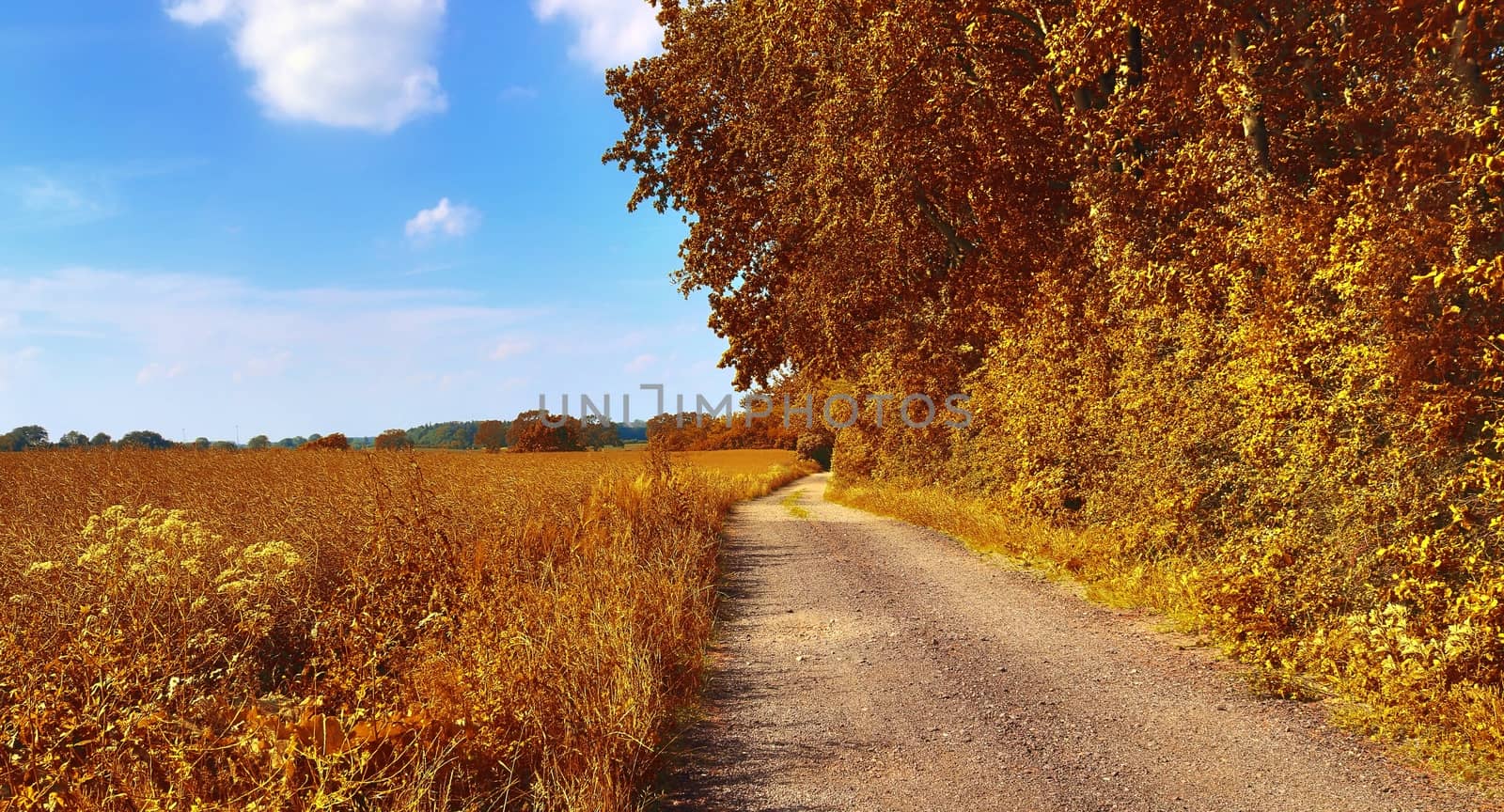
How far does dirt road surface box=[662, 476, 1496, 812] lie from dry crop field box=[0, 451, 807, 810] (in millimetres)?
635

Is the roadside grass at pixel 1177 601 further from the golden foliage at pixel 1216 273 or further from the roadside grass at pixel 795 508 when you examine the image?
the roadside grass at pixel 795 508

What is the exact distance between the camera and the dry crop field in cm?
393

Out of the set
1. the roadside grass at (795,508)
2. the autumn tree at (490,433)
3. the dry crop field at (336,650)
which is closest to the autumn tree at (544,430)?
the autumn tree at (490,433)

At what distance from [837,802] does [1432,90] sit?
7.69 meters

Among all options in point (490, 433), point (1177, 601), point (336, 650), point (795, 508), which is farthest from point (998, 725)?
point (490, 433)

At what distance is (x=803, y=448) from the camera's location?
51438mm

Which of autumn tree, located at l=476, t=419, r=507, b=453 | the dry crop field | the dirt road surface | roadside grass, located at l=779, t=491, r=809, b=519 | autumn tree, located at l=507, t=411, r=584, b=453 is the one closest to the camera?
the dry crop field

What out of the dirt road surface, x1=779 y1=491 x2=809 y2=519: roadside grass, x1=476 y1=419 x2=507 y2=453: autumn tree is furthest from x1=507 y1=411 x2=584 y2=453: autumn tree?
the dirt road surface

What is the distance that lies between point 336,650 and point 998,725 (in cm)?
494

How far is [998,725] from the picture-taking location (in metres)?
5.53

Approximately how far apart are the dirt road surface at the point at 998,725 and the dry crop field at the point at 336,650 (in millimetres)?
635

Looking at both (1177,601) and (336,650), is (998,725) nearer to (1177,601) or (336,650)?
(1177,601)

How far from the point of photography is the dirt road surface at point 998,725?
4.47 metres

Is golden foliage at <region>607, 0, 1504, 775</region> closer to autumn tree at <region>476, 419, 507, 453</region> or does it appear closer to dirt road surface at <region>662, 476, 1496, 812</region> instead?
dirt road surface at <region>662, 476, 1496, 812</region>
